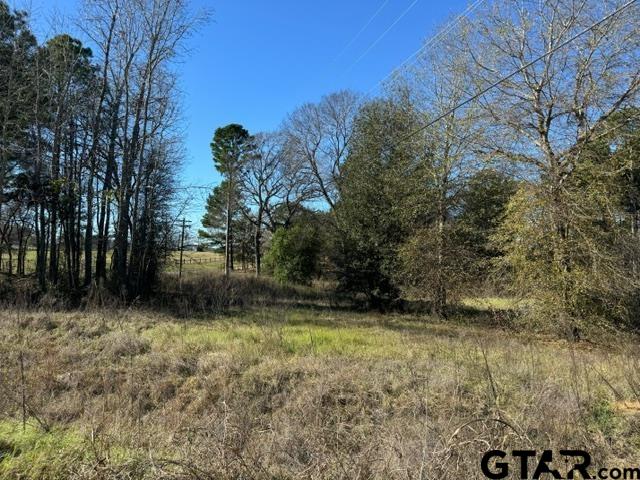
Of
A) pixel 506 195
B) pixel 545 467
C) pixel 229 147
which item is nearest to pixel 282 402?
pixel 545 467

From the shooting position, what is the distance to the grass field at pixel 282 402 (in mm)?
3311

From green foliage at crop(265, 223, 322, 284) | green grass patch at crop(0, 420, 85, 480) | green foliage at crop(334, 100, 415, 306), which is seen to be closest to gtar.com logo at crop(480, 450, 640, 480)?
green grass patch at crop(0, 420, 85, 480)

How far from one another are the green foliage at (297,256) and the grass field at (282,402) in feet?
45.5

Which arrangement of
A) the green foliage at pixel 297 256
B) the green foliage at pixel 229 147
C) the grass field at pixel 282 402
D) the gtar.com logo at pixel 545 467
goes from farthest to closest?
1. the green foliage at pixel 229 147
2. the green foliage at pixel 297 256
3. the grass field at pixel 282 402
4. the gtar.com logo at pixel 545 467

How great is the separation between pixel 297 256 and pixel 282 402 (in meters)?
19.0

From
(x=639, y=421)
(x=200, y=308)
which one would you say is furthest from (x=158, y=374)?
(x=200, y=308)

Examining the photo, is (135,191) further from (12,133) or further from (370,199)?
(370,199)

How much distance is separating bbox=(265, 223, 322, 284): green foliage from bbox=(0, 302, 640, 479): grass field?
1388 cm

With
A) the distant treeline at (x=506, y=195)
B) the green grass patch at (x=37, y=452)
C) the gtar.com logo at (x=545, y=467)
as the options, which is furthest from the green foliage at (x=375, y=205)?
the green grass patch at (x=37, y=452)

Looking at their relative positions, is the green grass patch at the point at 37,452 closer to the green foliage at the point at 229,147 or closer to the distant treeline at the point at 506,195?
the distant treeline at the point at 506,195

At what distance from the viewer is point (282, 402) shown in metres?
6.05

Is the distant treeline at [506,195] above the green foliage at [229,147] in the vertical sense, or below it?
below

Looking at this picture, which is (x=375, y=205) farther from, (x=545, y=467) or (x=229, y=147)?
(x=229, y=147)

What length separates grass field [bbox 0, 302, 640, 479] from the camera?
331cm
